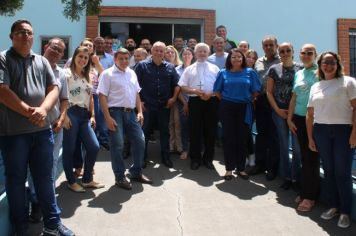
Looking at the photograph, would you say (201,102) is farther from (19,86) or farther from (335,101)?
(19,86)

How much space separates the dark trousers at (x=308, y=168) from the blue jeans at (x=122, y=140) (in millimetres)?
2017

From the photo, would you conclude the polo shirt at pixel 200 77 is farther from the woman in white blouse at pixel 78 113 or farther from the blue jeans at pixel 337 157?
the blue jeans at pixel 337 157

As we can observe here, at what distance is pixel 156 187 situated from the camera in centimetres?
522

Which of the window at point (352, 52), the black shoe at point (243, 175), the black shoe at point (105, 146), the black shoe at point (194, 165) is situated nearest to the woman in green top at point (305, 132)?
the black shoe at point (243, 175)

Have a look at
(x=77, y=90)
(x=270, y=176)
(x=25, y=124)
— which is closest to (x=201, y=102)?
(x=270, y=176)

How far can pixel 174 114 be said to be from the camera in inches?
262

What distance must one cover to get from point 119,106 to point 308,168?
2.39 metres

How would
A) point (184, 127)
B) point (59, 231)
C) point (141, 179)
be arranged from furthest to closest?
point (184, 127)
point (141, 179)
point (59, 231)

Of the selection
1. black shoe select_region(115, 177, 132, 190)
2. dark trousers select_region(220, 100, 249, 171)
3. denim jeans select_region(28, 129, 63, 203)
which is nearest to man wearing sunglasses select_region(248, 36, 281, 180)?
dark trousers select_region(220, 100, 249, 171)

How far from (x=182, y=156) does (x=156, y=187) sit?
1308 millimetres

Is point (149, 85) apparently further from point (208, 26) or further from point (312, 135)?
point (208, 26)

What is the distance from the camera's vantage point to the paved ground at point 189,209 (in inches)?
158

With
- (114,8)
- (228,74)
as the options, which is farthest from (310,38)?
(228,74)

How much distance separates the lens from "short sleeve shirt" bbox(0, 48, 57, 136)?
129 inches
